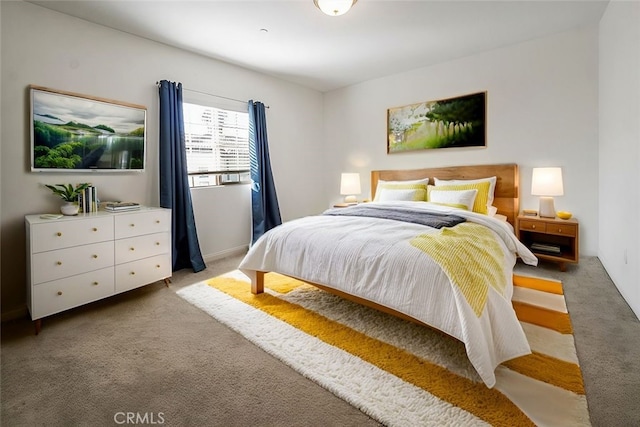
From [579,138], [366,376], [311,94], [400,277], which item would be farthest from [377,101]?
[366,376]

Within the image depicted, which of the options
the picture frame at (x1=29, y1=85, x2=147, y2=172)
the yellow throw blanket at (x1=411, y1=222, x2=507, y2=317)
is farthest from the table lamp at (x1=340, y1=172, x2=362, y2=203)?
the picture frame at (x1=29, y1=85, x2=147, y2=172)

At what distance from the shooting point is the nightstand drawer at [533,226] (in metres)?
3.12

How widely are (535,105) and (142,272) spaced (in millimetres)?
4369

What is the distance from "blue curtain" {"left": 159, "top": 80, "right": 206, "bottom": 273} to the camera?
3.17 meters

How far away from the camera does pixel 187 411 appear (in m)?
1.40

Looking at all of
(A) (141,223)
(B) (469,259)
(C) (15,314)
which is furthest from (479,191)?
(C) (15,314)

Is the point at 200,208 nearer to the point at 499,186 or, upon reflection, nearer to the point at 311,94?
the point at 311,94

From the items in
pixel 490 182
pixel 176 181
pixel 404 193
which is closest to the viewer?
pixel 176 181

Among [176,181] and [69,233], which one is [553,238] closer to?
[176,181]

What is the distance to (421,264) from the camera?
169 centimetres

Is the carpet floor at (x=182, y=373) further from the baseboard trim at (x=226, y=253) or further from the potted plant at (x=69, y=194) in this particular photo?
the baseboard trim at (x=226, y=253)

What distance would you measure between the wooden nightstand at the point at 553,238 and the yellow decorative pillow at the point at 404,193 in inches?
41.6

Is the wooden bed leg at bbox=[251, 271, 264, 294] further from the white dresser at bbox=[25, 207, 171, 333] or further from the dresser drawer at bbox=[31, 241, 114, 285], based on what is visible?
the dresser drawer at bbox=[31, 241, 114, 285]

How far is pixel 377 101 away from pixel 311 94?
1.13 metres
